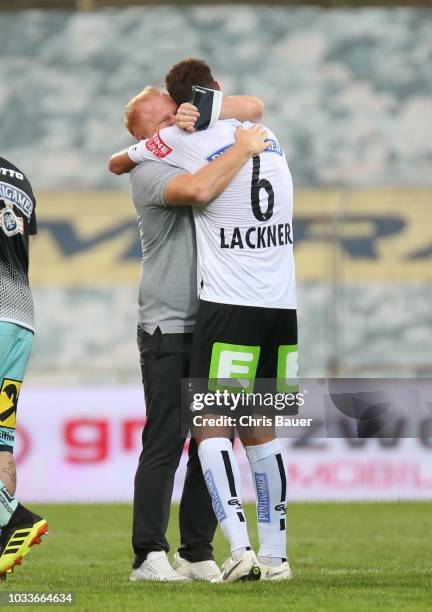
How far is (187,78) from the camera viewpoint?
202 inches

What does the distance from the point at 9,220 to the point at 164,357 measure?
847 mm

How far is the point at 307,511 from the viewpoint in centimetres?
987

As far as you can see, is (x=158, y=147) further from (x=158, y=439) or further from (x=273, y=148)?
(x=158, y=439)

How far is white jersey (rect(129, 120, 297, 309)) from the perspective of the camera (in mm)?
4914

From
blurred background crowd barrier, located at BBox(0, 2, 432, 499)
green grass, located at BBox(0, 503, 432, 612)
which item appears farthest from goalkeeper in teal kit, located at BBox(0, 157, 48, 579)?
blurred background crowd barrier, located at BBox(0, 2, 432, 499)

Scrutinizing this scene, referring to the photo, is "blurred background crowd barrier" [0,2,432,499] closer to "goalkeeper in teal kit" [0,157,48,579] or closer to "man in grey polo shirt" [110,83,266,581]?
"man in grey polo shirt" [110,83,266,581]

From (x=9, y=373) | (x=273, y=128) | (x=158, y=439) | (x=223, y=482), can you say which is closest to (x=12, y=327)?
(x=9, y=373)

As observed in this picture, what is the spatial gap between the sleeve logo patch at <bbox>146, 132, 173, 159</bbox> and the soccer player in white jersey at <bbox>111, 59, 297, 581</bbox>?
0.10 ft

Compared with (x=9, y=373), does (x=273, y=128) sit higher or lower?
higher

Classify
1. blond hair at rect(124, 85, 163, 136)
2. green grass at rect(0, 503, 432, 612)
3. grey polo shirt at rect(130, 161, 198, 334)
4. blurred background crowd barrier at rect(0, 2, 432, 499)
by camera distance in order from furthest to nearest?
1. blurred background crowd barrier at rect(0, 2, 432, 499)
2. blond hair at rect(124, 85, 163, 136)
3. grey polo shirt at rect(130, 161, 198, 334)
4. green grass at rect(0, 503, 432, 612)

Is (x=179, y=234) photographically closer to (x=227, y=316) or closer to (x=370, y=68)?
(x=227, y=316)

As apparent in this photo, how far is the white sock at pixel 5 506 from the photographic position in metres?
4.98

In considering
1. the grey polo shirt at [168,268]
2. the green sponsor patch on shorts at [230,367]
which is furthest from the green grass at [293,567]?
the grey polo shirt at [168,268]

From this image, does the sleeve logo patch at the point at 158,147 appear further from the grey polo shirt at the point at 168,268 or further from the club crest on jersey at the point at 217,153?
the club crest on jersey at the point at 217,153
